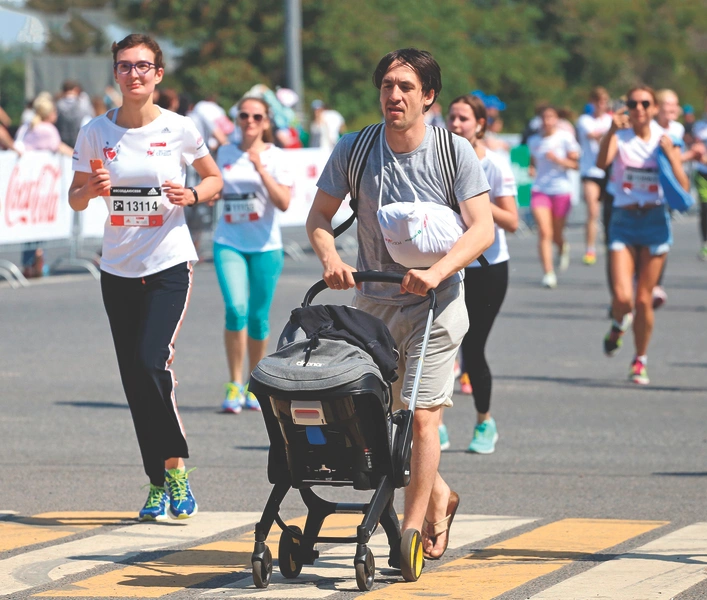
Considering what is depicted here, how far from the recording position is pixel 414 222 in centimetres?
574

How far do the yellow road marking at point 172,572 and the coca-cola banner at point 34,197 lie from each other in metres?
11.3

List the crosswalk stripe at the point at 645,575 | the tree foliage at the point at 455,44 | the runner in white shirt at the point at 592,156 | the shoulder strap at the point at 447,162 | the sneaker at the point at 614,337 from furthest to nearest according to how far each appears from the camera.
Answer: the tree foliage at the point at 455,44, the runner in white shirt at the point at 592,156, the sneaker at the point at 614,337, the shoulder strap at the point at 447,162, the crosswalk stripe at the point at 645,575

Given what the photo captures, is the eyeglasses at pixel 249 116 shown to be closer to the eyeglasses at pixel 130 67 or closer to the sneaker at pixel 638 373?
the sneaker at pixel 638 373

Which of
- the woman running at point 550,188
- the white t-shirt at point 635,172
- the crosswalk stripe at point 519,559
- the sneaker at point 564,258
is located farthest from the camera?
the sneaker at point 564,258

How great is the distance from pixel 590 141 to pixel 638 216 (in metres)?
10.7

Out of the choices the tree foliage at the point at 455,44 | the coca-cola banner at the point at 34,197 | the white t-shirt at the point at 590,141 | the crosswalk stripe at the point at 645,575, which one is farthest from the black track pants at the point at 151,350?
the tree foliage at the point at 455,44

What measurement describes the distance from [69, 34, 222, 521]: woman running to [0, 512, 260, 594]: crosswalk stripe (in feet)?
0.50

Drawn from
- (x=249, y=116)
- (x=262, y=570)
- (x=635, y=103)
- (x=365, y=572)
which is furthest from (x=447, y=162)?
(x=635, y=103)

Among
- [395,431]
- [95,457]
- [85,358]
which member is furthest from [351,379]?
[85,358]

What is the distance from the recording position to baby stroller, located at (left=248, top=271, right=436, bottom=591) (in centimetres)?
535

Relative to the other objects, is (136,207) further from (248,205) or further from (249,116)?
(249,116)

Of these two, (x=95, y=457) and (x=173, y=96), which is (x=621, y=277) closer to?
(x=95, y=457)

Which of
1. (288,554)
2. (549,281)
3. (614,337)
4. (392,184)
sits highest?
→ (392,184)

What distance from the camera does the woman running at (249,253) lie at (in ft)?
33.6
